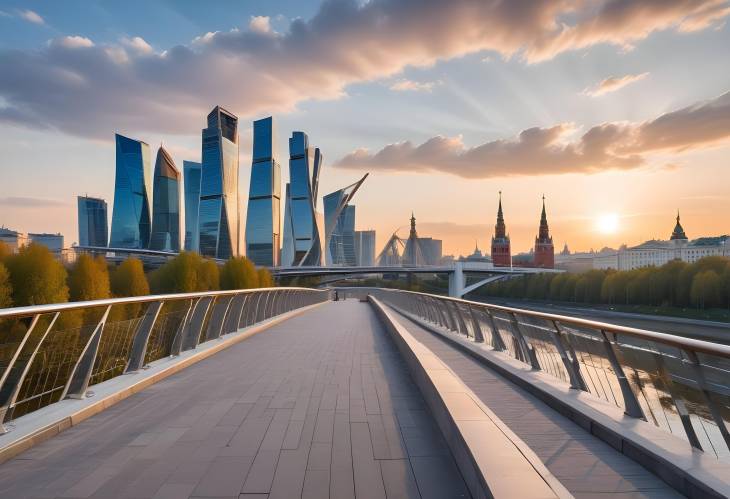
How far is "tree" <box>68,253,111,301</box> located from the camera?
4219cm

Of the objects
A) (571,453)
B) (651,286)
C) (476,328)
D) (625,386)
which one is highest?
(625,386)

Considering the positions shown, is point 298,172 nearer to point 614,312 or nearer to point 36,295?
point 614,312

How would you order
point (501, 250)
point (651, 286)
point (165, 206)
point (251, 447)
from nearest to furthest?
point (251, 447) < point (651, 286) < point (165, 206) < point (501, 250)

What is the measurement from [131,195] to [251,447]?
172 m

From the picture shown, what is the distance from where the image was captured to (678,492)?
11.7ft

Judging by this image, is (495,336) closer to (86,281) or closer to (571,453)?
(571,453)

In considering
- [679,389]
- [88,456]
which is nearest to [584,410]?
[679,389]

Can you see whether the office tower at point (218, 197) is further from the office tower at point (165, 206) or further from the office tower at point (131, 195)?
the office tower at point (165, 206)

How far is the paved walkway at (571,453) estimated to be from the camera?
12.0ft

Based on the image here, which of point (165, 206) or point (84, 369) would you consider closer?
point (84, 369)

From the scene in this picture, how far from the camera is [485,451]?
11.9 ft

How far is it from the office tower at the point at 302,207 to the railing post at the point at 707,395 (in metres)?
139

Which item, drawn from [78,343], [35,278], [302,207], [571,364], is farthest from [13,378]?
[302,207]

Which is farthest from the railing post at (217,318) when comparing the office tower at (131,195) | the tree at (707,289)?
the office tower at (131,195)
